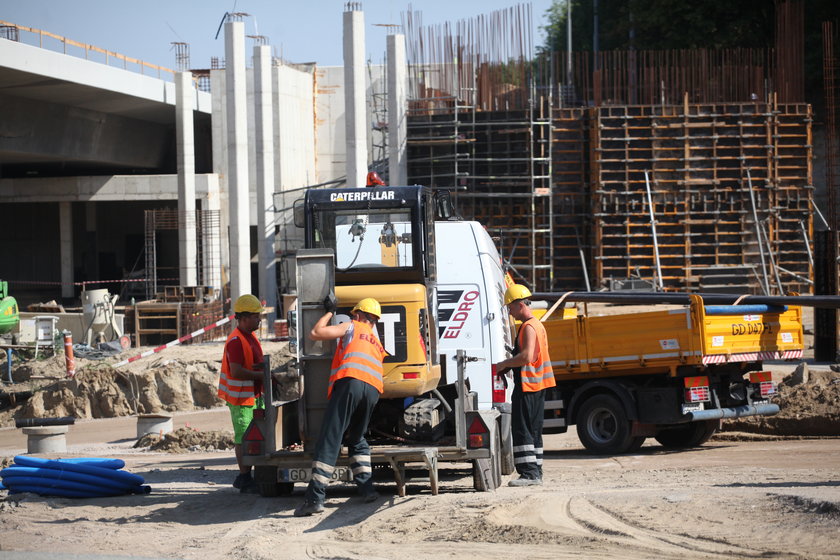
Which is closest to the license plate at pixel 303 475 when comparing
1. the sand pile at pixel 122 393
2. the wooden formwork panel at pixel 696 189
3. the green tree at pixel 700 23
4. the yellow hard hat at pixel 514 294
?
the yellow hard hat at pixel 514 294

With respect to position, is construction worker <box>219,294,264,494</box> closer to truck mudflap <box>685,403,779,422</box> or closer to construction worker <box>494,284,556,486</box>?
construction worker <box>494,284,556,486</box>

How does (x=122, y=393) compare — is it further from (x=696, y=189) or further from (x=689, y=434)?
(x=696, y=189)

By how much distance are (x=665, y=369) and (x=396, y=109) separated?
19420 millimetres

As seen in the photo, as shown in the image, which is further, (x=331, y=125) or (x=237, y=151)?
(x=331, y=125)

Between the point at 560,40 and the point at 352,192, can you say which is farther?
the point at 560,40

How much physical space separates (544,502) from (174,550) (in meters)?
2.90

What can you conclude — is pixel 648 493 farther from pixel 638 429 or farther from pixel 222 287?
pixel 222 287

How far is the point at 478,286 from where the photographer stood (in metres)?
10.8

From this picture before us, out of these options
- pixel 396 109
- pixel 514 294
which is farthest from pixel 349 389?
pixel 396 109

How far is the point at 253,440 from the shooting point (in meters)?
9.14

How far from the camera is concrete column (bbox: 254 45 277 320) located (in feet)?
104

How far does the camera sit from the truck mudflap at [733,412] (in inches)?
495

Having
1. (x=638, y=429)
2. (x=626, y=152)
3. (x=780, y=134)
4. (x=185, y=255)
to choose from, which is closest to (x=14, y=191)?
(x=185, y=255)

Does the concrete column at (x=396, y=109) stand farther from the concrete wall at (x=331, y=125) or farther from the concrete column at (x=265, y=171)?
the concrete wall at (x=331, y=125)
